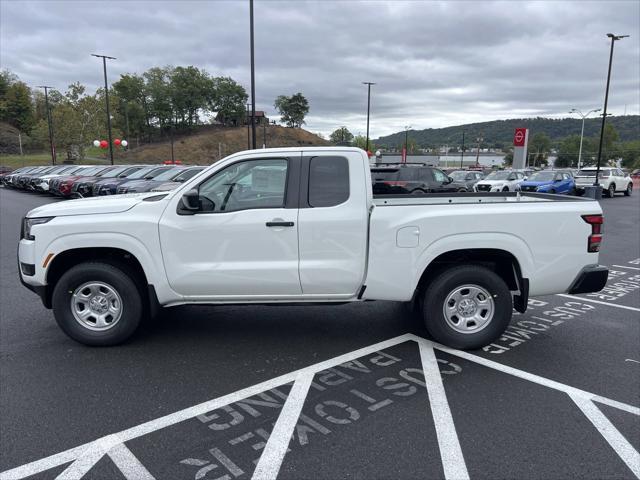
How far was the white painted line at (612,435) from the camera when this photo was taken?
2.93 meters

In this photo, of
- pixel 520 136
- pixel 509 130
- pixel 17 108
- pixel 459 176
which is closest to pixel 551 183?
pixel 459 176

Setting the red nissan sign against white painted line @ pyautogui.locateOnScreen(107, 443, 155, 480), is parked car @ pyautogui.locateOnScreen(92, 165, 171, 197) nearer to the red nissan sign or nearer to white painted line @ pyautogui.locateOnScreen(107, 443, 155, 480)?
white painted line @ pyautogui.locateOnScreen(107, 443, 155, 480)

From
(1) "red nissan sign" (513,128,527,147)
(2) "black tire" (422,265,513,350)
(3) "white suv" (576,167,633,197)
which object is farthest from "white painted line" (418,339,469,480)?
(1) "red nissan sign" (513,128,527,147)

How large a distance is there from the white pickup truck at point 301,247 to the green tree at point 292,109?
423 ft

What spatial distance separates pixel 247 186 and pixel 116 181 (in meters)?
17.3

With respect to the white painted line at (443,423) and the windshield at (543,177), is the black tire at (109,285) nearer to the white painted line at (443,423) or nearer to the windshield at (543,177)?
the white painted line at (443,423)

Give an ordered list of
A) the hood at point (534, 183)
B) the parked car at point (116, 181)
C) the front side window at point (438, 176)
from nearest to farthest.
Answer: the parked car at point (116, 181), the front side window at point (438, 176), the hood at point (534, 183)

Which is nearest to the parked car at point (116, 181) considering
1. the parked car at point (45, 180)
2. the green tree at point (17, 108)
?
the parked car at point (45, 180)

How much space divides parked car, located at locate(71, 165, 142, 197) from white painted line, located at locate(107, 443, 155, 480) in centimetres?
1933

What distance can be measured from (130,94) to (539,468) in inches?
4853

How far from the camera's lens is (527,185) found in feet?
78.1

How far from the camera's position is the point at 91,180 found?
2120 centimetres

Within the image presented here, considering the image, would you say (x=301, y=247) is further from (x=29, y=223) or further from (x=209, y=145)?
(x=209, y=145)

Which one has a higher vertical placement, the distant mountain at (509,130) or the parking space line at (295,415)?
the distant mountain at (509,130)
